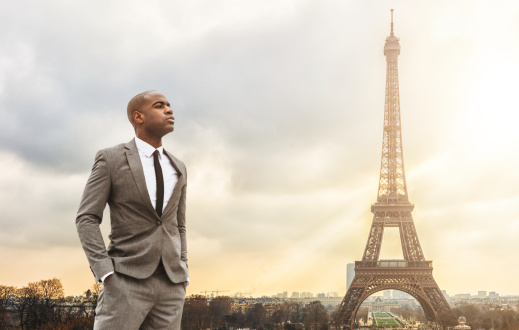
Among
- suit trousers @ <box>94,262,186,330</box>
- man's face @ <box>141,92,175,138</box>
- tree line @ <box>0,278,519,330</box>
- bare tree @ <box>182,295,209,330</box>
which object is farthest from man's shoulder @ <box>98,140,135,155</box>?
bare tree @ <box>182,295,209,330</box>

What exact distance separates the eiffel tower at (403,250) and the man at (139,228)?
145ft

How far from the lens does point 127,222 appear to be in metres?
3.68

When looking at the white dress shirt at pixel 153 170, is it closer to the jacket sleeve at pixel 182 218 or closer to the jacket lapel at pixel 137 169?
the jacket lapel at pixel 137 169

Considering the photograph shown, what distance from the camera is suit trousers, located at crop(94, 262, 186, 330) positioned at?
3.48m

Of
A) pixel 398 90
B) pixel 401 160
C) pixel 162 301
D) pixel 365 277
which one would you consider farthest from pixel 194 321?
pixel 162 301

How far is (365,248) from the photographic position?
159 feet

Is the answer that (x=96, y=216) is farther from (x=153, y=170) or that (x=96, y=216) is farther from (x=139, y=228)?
(x=153, y=170)

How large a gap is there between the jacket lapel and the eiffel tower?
44.5m

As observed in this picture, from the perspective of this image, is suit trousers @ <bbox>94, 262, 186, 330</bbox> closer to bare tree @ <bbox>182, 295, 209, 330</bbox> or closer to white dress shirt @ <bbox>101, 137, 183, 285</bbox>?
white dress shirt @ <bbox>101, 137, 183, 285</bbox>

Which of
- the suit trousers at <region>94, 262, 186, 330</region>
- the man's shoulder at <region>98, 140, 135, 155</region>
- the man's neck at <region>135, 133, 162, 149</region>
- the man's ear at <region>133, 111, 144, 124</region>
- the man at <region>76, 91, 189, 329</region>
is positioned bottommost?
the suit trousers at <region>94, 262, 186, 330</region>

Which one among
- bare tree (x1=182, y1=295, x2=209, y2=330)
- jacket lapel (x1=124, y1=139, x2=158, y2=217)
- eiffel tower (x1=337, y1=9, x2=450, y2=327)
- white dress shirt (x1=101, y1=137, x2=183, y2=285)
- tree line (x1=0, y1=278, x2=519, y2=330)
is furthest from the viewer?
bare tree (x1=182, y1=295, x2=209, y2=330)

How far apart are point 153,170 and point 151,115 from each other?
38 centimetres

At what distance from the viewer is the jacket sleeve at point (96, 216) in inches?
138

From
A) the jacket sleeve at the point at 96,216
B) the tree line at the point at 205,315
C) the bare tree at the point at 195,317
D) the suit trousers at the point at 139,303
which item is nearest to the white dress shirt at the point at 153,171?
the jacket sleeve at the point at 96,216
